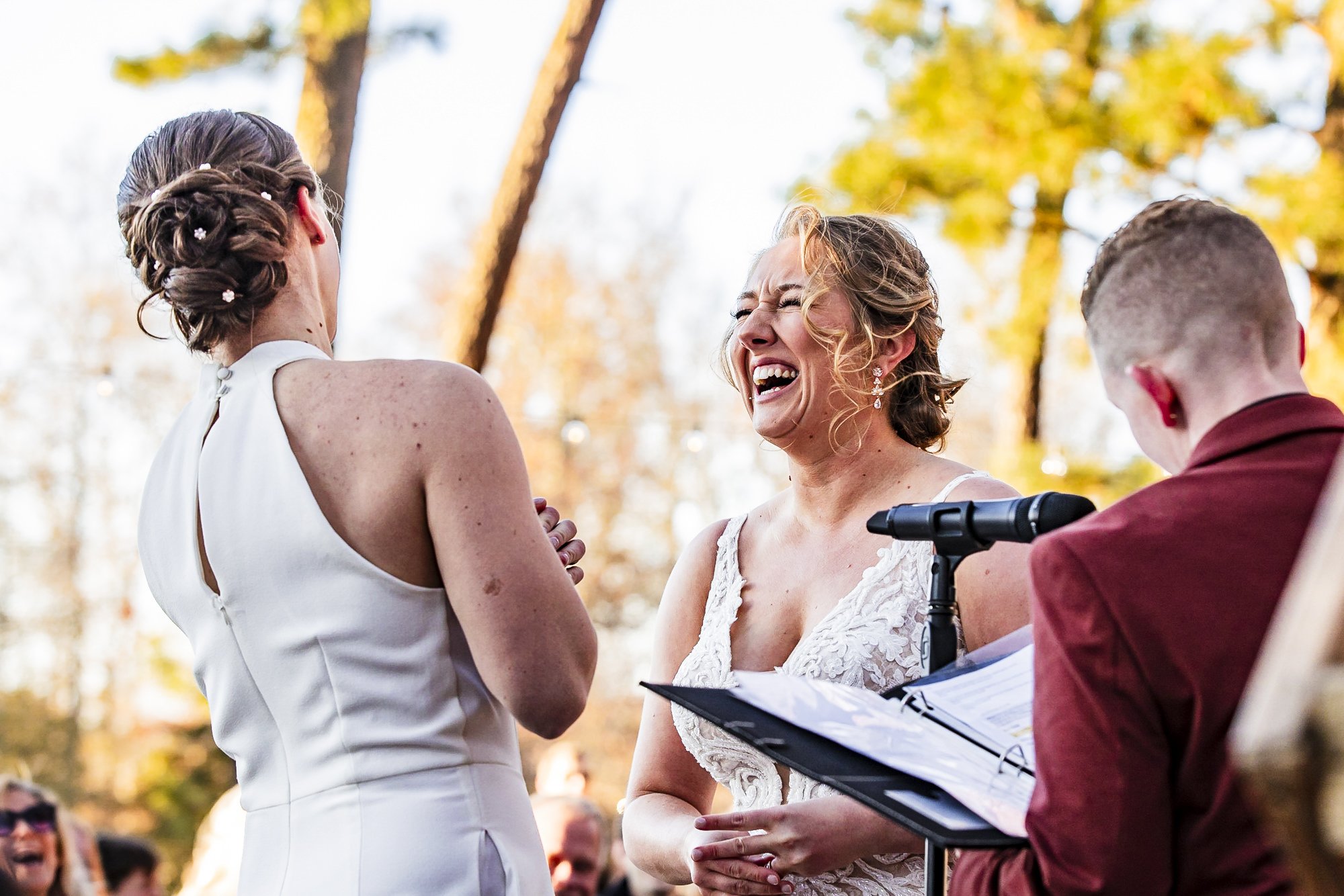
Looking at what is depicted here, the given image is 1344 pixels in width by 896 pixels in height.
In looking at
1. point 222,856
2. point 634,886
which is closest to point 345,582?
point 222,856

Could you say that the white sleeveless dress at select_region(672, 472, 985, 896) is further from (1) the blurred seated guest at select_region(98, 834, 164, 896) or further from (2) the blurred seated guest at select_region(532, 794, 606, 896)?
(1) the blurred seated guest at select_region(98, 834, 164, 896)

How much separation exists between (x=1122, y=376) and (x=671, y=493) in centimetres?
1943

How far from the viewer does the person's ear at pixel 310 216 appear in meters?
2.14

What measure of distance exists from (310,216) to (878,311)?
1363mm

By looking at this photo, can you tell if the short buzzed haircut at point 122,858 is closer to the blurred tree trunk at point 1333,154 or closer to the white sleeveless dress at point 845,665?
the white sleeveless dress at point 845,665

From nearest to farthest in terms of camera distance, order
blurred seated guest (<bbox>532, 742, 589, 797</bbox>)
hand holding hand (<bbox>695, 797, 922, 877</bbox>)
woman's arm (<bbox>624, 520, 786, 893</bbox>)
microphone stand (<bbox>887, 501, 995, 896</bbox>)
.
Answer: microphone stand (<bbox>887, 501, 995, 896</bbox>) < hand holding hand (<bbox>695, 797, 922, 877</bbox>) < woman's arm (<bbox>624, 520, 786, 893</bbox>) < blurred seated guest (<bbox>532, 742, 589, 797</bbox>)

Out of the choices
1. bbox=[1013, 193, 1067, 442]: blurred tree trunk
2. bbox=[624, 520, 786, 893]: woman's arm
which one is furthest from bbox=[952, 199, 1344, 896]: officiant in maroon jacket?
bbox=[1013, 193, 1067, 442]: blurred tree trunk

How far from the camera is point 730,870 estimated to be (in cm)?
242

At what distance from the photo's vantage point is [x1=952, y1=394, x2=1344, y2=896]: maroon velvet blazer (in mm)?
1434

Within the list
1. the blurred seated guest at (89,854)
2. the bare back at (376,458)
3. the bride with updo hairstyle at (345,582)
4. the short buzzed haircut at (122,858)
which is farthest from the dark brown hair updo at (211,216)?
the short buzzed haircut at (122,858)

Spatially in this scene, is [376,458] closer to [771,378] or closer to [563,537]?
[563,537]

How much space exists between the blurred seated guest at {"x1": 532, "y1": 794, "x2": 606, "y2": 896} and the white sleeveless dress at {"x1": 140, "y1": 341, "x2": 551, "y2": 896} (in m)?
3.36

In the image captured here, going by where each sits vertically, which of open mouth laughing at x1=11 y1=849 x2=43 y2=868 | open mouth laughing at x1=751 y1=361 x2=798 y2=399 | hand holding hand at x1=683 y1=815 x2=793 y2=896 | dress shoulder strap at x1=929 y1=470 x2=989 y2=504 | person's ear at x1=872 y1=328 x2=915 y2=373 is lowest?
open mouth laughing at x1=11 y1=849 x2=43 y2=868

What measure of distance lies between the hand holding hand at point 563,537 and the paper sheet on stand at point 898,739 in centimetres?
57
